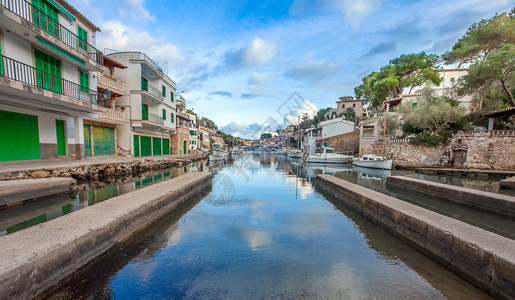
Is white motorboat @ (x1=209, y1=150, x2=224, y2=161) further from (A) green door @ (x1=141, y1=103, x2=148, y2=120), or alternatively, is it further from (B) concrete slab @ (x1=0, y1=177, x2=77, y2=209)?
(B) concrete slab @ (x1=0, y1=177, x2=77, y2=209)

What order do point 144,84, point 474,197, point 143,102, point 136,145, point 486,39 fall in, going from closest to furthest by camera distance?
point 474,197, point 144,84, point 136,145, point 143,102, point 486,39

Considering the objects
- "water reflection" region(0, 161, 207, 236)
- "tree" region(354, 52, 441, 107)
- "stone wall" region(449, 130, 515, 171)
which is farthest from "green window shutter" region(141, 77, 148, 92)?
"tree" region(354, 52, 441, 107)

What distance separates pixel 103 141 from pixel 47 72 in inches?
353

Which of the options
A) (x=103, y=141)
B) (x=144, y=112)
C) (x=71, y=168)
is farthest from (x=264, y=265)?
(x=144, y=112)

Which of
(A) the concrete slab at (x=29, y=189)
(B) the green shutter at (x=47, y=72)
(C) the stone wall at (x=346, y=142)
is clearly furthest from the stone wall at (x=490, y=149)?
(B) the green shutter at (x=47, y=72)

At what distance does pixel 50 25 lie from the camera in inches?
489

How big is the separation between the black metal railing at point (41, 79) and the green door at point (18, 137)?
2471 millimetres

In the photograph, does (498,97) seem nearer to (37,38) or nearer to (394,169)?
(394,169)

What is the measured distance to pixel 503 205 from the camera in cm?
776

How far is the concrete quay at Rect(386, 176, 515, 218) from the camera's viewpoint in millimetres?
7682

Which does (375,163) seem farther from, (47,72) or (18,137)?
(18,137)

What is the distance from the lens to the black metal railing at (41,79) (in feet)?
33.6

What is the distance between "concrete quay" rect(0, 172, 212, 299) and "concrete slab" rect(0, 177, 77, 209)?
4315 millimetres

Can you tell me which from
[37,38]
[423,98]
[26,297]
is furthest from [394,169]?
[37,38]
